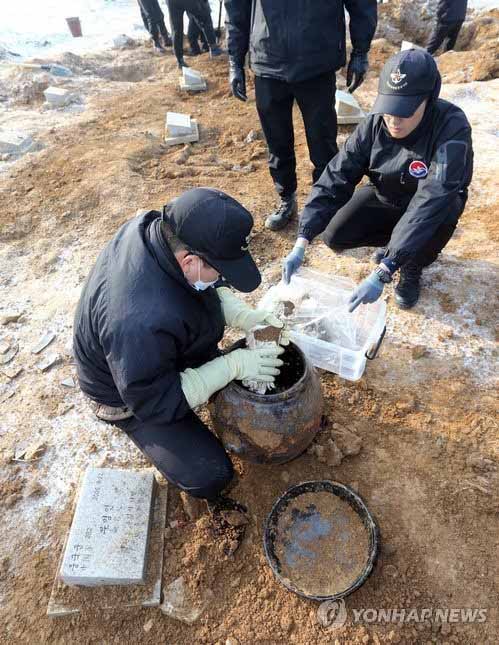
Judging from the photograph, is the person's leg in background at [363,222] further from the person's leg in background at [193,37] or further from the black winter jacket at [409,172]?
the person's leg in background at [193,37]

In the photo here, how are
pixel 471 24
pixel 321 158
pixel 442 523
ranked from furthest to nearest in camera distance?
pixel 471 24, pixel 321 158, pixel 442 523

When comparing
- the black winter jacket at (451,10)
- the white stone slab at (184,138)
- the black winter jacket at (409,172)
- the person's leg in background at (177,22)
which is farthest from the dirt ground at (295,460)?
the person's leg in background at (177,22)

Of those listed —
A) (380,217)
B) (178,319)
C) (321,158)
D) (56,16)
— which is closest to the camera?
(178,319)

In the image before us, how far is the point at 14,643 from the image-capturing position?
229 centimetres

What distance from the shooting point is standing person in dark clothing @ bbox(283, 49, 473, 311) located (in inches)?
104

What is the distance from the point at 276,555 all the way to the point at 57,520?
139 centimetres

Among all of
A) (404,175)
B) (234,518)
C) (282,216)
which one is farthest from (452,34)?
(234,518)

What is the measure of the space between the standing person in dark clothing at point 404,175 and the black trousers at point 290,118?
775 mm

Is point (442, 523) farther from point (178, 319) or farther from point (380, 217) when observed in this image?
point (380, 217)

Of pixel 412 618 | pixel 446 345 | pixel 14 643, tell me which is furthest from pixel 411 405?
pixel 14 643

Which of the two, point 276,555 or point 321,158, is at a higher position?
point 321,158

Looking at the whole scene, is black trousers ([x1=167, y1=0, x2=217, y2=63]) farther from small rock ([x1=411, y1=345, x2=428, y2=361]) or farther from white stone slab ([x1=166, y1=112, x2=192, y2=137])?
small rock ([x1=411, y1=345, x2=428, y2=361])

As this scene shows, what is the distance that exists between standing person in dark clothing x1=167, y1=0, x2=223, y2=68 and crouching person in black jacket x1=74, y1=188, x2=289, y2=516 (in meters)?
7.74

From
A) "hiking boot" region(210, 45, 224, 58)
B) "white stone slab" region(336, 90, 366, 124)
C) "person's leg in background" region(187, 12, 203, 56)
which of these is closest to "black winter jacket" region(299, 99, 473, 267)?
"white stone slab" region(336, 90, 366, 124)
